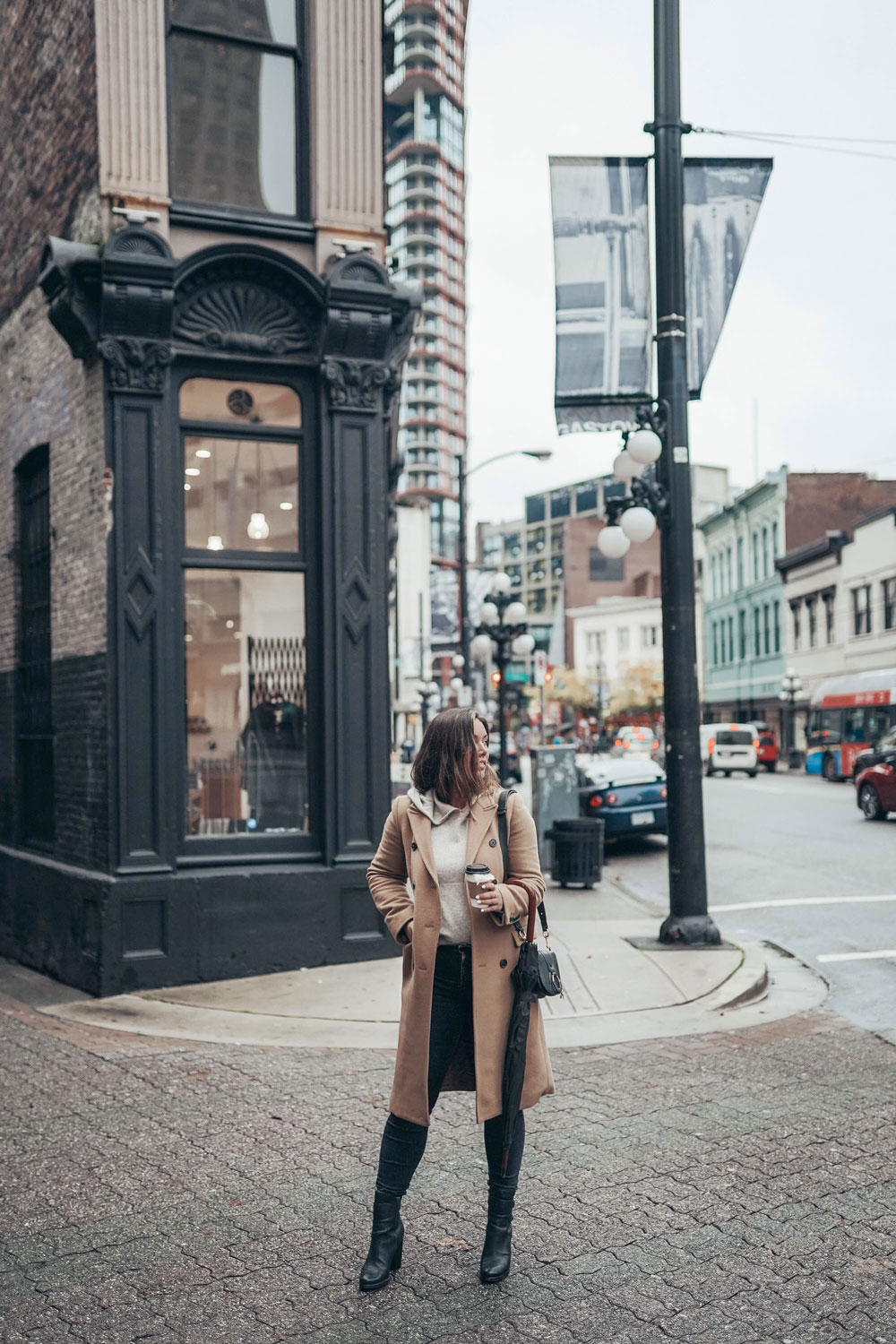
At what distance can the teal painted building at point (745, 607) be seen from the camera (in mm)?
61531

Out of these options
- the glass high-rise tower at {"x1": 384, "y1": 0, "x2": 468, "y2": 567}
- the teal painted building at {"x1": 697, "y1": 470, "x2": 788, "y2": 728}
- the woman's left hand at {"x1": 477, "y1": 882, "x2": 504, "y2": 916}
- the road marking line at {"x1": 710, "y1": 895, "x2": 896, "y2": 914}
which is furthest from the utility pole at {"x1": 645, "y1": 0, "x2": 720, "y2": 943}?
the glass high-rise tower at {"x1": 384, "y1": 0, "x2": 468, "y2": 567}

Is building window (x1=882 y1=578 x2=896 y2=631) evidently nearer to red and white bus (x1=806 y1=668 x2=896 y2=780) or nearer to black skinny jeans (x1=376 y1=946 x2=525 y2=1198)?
red and white bus (x1=806 y1=668 x2=896 y2=780)

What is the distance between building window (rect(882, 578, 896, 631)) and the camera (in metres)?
47.5

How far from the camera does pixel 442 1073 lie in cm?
400

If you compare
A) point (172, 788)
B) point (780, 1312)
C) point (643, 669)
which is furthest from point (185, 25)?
point (643, 669)

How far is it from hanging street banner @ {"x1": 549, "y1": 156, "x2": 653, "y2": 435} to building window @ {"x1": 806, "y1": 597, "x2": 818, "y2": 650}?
1889 inches

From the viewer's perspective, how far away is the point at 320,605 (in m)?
9.33

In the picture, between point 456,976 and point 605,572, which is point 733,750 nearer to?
point 456,976

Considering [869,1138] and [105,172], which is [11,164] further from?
[869,1138]

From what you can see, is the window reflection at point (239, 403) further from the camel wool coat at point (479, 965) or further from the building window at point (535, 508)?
the building window at point (535, 508)

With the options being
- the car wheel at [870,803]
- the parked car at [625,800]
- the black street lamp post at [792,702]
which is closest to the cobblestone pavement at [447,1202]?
the parked car at [625,800]

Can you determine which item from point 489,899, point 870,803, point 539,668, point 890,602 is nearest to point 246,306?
point 489,899

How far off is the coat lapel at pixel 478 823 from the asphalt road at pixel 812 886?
429 centimetres

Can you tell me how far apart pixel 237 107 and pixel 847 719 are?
33.3m
